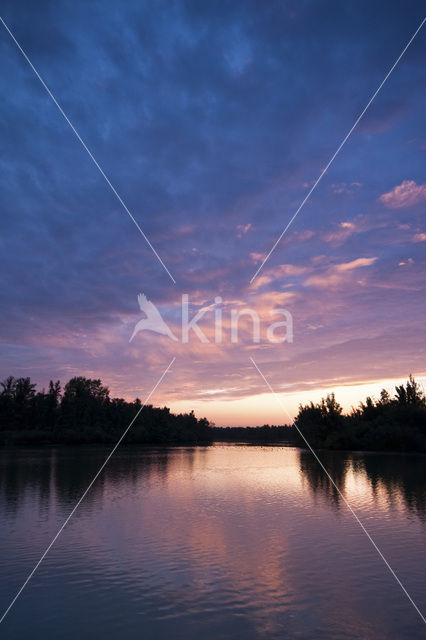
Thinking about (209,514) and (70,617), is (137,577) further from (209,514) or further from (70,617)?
(209,514)

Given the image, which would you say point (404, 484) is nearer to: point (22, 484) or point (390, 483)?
point (390, 483)

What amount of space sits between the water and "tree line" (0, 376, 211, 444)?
91.8 meters

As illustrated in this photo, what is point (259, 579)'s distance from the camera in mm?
14266

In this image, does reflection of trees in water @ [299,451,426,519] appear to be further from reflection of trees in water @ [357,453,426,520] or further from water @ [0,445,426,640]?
water @ [0,445,426,640]

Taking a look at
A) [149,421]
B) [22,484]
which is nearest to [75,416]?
[149,421]

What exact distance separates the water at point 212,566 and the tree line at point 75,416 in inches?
3616

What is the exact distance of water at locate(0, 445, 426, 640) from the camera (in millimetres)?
11102

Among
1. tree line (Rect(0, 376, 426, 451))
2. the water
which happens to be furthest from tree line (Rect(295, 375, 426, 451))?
the water

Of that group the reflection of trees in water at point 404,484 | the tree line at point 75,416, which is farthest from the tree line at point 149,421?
the reflection of trees in water at point 404,484

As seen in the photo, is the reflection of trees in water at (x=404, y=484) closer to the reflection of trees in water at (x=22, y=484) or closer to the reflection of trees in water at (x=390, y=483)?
the reflection of trees in water at (x=390, y=483)

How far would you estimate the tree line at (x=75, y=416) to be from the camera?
117062mm

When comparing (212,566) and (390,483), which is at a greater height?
(212,566)

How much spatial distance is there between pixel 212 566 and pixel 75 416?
11964 cm

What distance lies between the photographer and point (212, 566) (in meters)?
15.5
